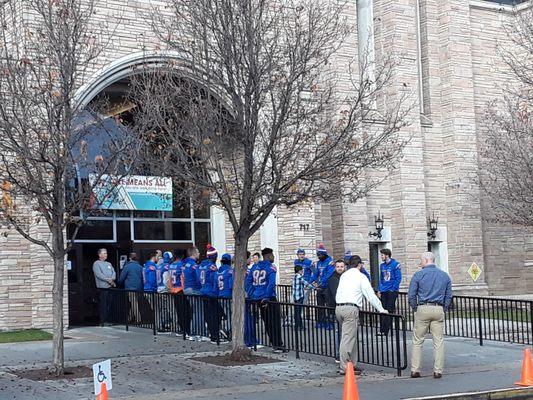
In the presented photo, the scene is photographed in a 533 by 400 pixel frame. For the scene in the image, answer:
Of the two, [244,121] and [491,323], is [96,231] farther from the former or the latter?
[491,323]

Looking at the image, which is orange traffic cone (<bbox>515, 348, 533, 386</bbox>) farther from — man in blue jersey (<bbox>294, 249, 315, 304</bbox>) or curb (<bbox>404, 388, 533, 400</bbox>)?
man in blue jersey (<bbox>294, 249, 315, 304</bbox>)

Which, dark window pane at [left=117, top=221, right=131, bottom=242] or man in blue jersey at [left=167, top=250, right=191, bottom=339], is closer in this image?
man in blue jersey at [left=167, top=250, right=191, bottom=339]

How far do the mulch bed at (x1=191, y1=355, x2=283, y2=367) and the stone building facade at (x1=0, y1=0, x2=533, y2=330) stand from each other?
8298 millimetres

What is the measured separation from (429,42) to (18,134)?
17598 mm

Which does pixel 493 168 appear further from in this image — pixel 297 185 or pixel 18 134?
pixel 18 134

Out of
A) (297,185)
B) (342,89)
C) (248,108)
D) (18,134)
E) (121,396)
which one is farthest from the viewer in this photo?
(342,89)

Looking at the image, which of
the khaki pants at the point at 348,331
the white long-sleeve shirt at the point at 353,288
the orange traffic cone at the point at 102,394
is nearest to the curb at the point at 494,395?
the khaki pants at the point at 348,331

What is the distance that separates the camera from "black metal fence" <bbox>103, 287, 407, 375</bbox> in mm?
15125

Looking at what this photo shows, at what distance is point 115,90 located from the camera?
935 inches

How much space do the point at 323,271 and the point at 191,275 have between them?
2940 millimetres

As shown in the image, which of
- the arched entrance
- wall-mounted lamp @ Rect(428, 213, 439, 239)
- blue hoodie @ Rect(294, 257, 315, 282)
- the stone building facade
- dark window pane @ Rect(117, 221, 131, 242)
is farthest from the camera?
wall-mounted lamp @ Rect(428, 213, 439, 239)

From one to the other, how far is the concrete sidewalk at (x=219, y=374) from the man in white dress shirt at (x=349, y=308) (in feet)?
1.41

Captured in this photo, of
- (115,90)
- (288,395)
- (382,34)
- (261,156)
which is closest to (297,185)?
(261,156)

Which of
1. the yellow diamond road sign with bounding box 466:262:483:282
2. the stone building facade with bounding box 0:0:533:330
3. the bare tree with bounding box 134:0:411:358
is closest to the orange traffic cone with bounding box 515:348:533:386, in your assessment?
the bare tree with bounding box 134:0:411:358
